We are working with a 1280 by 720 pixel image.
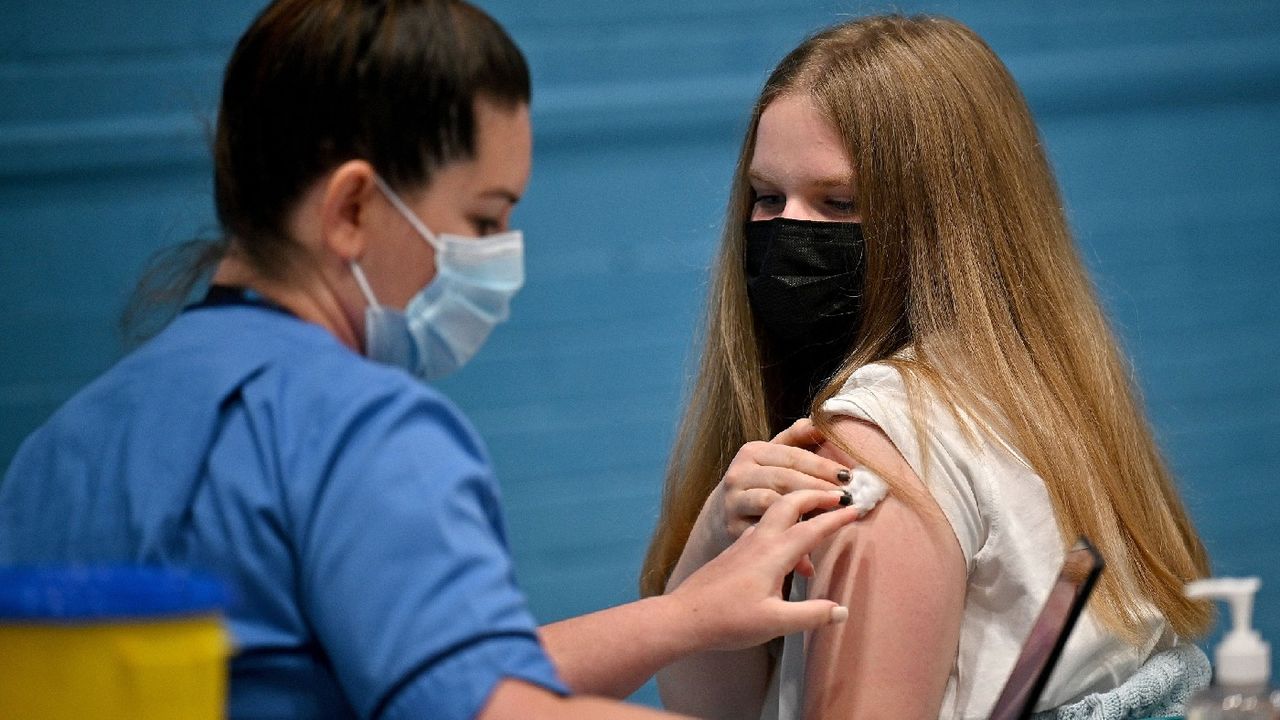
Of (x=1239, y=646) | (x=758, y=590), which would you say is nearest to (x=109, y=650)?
(x=758, y=590)

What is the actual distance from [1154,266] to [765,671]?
2.41 metres

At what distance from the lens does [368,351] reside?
103 centimetres

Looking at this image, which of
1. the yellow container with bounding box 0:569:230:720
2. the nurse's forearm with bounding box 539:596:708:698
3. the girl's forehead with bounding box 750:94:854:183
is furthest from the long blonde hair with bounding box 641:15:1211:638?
the yellow container with bounding box 0:569:230:720

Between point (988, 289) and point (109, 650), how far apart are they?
990mm

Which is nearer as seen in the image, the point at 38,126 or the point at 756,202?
the point at 756,202

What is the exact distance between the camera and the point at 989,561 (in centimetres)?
131

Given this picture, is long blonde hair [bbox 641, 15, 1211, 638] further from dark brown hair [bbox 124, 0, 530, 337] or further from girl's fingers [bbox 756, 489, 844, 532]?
dark brown hair [bbox 124, 0, 530, 337]

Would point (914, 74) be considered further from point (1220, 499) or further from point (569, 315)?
point (1220, 499)

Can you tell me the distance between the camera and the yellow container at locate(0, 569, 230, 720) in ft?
2.31

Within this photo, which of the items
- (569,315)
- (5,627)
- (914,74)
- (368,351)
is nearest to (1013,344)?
(914,74)

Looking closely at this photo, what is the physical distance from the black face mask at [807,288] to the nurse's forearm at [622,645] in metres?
0.40

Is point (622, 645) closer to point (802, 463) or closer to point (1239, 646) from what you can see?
point (802, 463)

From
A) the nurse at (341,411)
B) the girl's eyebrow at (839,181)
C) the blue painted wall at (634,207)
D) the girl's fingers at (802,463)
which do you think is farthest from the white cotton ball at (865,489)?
the blue painted wall at (634,207)

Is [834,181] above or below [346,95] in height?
below
